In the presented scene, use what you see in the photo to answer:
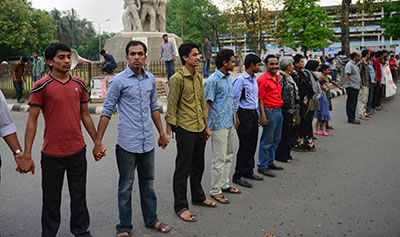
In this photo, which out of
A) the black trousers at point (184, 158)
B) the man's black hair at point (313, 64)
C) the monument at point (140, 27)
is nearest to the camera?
the black trousers at point (184, 158)

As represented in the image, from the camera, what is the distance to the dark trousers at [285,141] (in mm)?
5848

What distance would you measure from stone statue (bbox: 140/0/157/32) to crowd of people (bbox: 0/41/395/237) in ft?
44.4

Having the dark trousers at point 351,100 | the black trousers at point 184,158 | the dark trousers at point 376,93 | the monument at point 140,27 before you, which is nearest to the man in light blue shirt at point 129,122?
the black trousers at point 184,158

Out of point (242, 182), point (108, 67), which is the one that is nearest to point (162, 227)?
point (242, 182)

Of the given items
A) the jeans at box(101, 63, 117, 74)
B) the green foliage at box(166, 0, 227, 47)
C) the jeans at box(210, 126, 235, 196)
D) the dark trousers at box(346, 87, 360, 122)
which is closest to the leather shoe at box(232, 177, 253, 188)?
the jeans at box(210, 126, 235, 196)

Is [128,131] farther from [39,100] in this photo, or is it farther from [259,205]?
[259,205]

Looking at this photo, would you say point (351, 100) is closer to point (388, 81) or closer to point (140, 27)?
point (388, 81)

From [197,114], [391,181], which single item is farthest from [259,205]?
[391,181]

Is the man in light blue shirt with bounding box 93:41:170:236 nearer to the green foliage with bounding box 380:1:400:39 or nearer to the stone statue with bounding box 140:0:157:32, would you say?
the stone statue with bounding box 140:0:157:32

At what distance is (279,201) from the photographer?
4.23m

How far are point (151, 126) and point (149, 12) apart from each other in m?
15.8

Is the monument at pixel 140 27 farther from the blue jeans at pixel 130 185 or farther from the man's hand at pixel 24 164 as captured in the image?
the man's hand at pixel 24 164

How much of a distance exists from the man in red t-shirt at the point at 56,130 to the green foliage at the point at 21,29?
42.4 metres

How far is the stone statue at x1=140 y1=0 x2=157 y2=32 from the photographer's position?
58.8 feet
